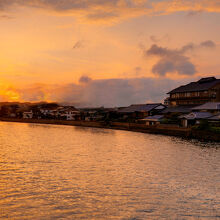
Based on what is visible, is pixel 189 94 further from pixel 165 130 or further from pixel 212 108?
pixel 165 130

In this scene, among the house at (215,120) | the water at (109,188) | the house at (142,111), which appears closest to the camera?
the water at (109,188)

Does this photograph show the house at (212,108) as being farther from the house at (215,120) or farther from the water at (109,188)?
the water at (109,188)

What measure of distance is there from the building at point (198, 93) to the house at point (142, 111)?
6.22 m

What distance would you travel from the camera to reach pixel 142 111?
90000 mm

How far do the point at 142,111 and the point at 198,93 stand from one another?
67.6ft

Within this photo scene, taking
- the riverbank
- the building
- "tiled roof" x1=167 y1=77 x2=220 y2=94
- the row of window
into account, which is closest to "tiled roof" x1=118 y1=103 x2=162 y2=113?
the row of window

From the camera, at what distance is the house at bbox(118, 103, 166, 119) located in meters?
87.9

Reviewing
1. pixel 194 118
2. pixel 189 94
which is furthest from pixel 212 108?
pixel 189 94

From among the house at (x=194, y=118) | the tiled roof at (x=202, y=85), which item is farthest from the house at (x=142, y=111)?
the house at (x=194, y=118)

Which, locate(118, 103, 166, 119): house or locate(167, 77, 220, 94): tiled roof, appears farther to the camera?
locate(118, 103, 166, 119): house

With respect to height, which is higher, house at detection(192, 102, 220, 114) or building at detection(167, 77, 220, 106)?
building at detection(167, 77, 220, 106)

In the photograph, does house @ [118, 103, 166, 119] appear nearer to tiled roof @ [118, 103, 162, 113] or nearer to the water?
tiled roof @ [118, 103, 162, 113]

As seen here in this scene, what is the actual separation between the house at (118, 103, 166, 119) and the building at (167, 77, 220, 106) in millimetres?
6222

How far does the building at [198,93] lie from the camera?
252 feet
